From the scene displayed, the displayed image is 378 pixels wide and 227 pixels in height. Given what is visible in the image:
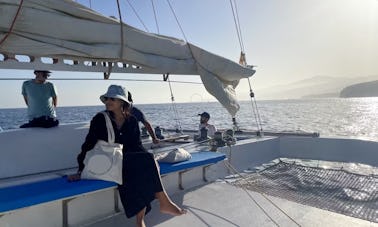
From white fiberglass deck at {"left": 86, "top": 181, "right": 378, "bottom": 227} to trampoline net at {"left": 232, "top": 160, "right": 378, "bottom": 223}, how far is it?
30 centimetres

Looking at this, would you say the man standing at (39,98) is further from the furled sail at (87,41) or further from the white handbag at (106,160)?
the white handbag at (106,160)

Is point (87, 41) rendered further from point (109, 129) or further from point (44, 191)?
point (44, 191)

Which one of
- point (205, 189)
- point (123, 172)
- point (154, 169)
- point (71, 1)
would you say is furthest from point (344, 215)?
point (71, 1)

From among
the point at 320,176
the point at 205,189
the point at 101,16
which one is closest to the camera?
the point at 101,16

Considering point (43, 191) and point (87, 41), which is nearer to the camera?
point (43, 191)

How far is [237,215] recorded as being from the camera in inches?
140

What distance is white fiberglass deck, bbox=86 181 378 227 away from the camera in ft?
11.0

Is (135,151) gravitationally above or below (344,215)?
above

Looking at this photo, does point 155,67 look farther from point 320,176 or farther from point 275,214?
point 320,176

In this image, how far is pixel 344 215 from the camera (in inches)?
141

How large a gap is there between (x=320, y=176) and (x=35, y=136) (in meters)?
4.42

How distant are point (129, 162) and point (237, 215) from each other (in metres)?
1.36

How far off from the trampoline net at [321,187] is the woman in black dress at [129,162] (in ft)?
6.56

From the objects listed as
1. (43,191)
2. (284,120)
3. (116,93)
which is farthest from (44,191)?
(284,120)
